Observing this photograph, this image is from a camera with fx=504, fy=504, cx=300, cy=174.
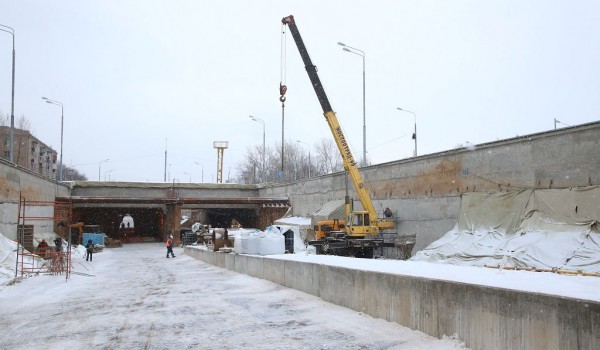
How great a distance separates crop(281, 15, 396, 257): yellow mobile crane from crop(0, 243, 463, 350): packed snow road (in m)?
11.5

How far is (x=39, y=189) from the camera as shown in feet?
120

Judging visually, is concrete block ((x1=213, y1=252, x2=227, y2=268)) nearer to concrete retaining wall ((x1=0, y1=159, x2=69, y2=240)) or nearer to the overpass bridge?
concrete retaining wall ((x1=0, y1=159, x2=69, y2=240))

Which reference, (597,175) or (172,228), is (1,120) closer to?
(172,228)

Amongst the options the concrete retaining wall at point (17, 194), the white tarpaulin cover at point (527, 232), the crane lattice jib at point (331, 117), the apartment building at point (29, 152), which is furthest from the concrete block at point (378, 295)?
the apartment building at point (29, 152)

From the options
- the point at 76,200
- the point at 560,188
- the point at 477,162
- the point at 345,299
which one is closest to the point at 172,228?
the point at 76,200

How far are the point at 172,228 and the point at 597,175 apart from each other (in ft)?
132

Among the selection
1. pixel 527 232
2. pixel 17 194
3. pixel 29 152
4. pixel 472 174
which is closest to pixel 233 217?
pixel 17 194

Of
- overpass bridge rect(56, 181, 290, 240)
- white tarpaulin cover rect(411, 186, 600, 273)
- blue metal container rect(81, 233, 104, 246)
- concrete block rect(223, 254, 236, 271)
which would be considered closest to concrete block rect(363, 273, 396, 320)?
white tarpaulin cover rect(411, 186, 600, 273)

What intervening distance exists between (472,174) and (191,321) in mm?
18761

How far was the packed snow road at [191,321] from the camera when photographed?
800 cm

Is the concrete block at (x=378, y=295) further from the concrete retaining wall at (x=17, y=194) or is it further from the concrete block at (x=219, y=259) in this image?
the concrete retaining wall at (x=17, y=194)

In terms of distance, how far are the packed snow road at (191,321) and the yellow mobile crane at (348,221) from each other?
37.9 ft

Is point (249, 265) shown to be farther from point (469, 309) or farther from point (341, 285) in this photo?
point (469, 309)

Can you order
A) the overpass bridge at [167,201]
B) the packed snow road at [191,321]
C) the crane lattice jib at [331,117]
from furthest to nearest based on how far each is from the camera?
the overpass bridge at [167,201] < the crane lattice jib at [331,117] < the packed snow road at [191,321]
